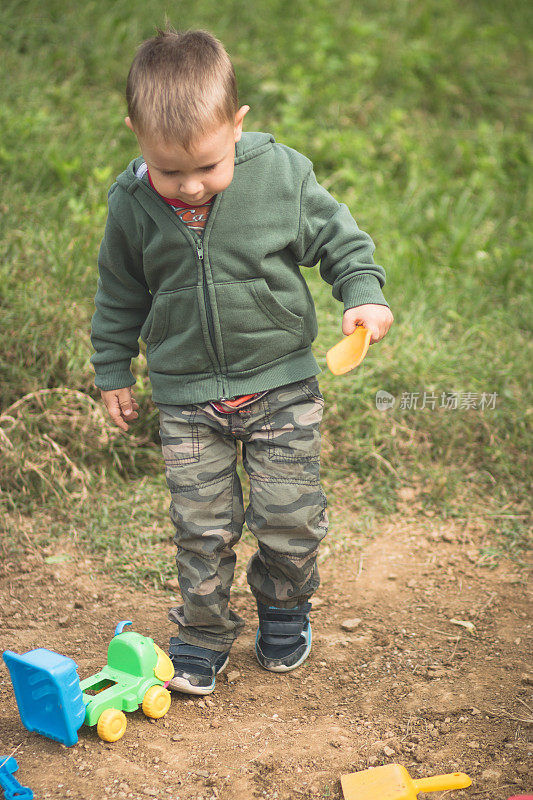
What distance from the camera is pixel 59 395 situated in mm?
3102

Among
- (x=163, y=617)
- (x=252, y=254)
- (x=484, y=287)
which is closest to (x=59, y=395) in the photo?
(x=163, y=617)

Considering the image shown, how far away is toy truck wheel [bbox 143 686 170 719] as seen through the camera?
1940 millimetres

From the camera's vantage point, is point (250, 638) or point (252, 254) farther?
point (250, 638)

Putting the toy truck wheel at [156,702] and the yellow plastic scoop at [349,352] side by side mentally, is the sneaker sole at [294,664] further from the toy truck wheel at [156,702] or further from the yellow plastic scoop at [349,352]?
the yellow plastic scoop at [349,352]

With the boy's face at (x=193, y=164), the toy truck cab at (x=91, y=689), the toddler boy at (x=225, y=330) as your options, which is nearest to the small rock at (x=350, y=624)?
the toddler boy at (x=225, y=330)

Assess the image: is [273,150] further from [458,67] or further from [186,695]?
[458,67]

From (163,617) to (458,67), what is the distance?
15.3 feet

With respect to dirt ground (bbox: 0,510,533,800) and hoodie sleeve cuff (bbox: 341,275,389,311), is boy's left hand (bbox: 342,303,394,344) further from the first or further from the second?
dirt ground (bbox: 0,510,533,800)

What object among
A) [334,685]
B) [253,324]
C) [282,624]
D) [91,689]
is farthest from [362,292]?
[91,689]

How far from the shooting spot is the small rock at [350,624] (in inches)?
97.0

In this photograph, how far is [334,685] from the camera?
2184mm

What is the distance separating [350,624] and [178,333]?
1045mm

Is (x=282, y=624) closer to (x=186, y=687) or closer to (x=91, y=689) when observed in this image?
(x=186, y=687)

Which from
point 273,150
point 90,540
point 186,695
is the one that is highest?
point 273,150
